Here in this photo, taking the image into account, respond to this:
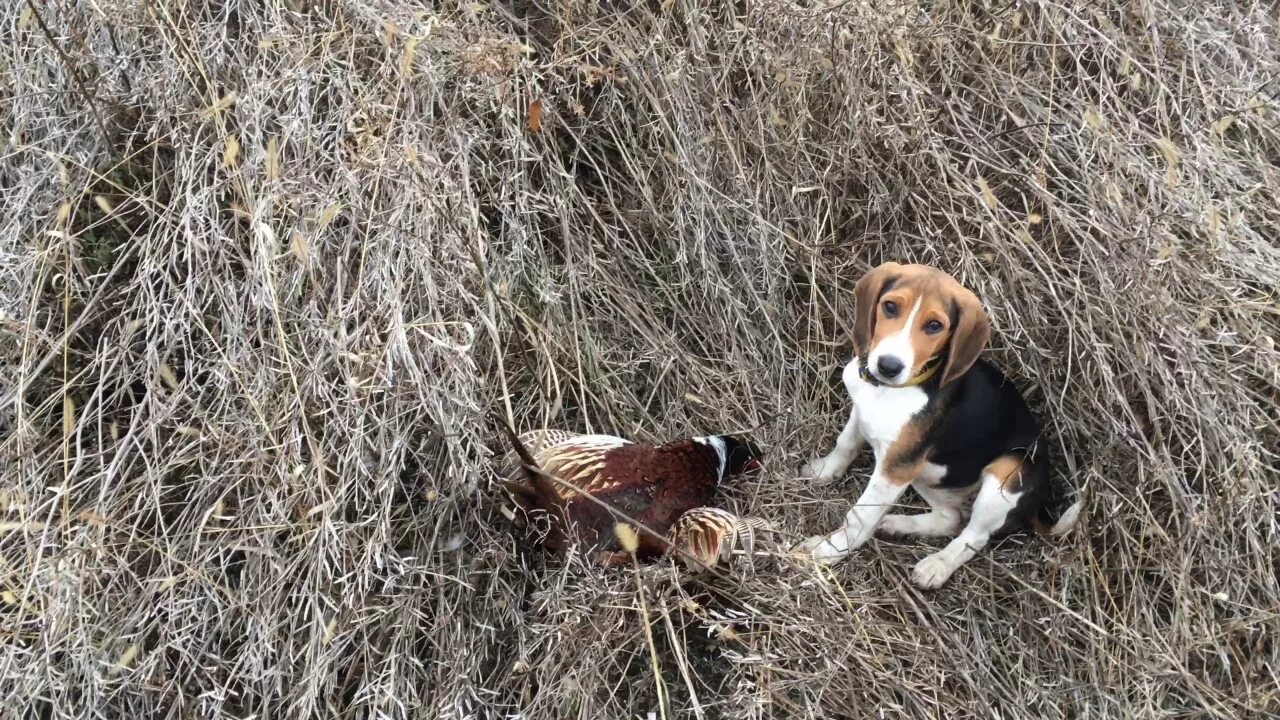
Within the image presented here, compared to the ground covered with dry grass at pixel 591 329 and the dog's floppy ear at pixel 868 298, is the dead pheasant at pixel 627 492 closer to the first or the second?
the ground covered with dry grass at pixel 591 329

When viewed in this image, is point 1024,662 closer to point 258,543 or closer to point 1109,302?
point 1109,302

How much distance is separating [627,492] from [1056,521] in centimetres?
107

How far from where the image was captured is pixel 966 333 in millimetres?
2025

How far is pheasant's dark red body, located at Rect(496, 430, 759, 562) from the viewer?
6.85ft

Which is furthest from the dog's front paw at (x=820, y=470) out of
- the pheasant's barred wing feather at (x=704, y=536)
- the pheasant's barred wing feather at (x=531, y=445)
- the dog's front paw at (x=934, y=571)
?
the pheasant's barred wing feather at (x=531, y=445)

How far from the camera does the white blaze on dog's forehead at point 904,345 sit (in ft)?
6.55

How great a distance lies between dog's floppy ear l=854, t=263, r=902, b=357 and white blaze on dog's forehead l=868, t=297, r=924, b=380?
0.29 ft

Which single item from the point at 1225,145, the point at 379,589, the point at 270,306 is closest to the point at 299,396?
the point at 270,306

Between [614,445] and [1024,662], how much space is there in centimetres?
108

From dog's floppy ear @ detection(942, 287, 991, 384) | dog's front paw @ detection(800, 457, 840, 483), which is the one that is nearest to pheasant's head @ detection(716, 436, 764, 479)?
dog's front paw @ detection(800, 457, 840, 483)

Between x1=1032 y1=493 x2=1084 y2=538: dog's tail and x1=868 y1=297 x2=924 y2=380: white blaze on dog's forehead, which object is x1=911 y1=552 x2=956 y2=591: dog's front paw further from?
x1=868 y1=297 x2=924 y2=380: white blaze on dog's forehead

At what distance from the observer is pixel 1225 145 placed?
2.67 m

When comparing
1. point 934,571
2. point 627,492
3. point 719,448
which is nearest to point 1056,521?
point 934,571

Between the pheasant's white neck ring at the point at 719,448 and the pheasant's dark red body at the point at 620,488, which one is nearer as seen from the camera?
the pheasant's dark red body at the point at 620,488
